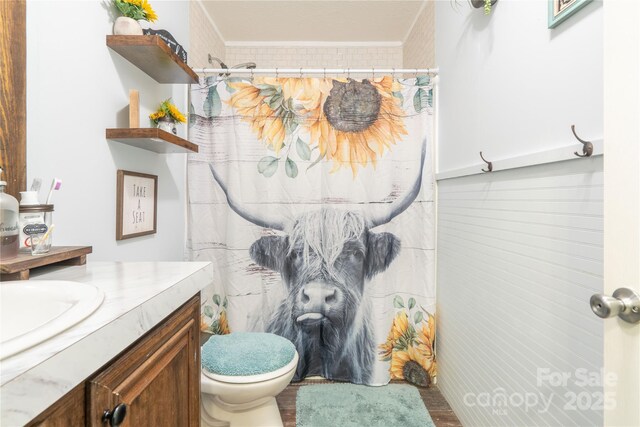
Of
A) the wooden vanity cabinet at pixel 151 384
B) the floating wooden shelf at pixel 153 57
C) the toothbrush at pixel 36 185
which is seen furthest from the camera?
the floating wooden shelf at pixel 153 57

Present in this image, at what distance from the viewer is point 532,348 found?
43.6 inches

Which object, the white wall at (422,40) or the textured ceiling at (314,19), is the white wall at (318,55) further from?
the white wall at (422,40)

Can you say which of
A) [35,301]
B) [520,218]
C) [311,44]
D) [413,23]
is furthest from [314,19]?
[35,301]

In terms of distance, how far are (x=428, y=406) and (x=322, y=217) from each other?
119 centimetres

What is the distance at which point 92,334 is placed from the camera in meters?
0.46

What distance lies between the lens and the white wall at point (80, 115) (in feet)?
3.06

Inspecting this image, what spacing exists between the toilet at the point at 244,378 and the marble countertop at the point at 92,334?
0.62 m

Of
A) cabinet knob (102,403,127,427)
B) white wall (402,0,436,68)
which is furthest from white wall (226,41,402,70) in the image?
cabinet knob (102,403,127,427)

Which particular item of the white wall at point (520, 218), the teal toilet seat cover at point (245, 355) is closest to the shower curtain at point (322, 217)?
the white wall at point (520, 218)

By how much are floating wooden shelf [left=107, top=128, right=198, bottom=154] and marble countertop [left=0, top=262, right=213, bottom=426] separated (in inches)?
22.3

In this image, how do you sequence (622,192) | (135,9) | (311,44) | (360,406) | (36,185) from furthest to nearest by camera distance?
(311,44) → (360,406) → (135,9) → (36,185) → (622,192)

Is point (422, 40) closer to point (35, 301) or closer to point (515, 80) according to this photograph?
point (515, 80)

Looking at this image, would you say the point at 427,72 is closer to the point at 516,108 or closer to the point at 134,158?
the point at 516,108

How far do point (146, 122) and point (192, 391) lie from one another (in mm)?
1177
